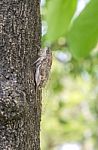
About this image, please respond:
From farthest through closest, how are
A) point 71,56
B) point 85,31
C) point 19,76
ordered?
point 71,56 < point 85,31 < point 19,76

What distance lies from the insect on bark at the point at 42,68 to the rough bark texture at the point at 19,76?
0.01 m

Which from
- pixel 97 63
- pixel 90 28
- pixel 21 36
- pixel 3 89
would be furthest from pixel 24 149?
pixel 97 63

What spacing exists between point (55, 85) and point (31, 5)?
11.7ft

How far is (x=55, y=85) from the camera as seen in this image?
→ 4.74 m

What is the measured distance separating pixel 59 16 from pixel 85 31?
0.12 m

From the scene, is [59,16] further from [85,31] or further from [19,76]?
[19,76]

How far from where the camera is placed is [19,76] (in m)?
1.08

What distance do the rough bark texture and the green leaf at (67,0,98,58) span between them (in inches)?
11.1

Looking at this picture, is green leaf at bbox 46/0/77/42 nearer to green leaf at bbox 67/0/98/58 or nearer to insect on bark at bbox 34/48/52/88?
green leaf at bbox 67/0/98/58

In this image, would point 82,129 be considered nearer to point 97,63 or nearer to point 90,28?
point 97,63

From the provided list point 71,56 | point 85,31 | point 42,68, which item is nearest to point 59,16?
point 85,31

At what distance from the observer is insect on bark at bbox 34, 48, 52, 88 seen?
3.71 feet

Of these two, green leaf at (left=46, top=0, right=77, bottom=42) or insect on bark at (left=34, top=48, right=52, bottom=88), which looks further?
green leaf at (left=46, top=0, right=77, bottom=42)

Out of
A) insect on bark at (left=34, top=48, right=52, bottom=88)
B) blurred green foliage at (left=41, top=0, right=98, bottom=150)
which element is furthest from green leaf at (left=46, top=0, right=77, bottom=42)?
insect on bark at (left=34, top=48, right=52, bottom=88)
